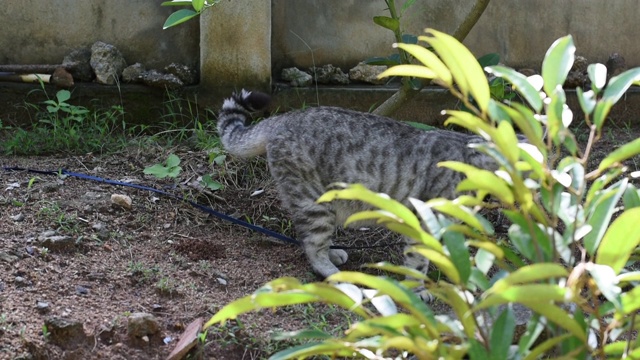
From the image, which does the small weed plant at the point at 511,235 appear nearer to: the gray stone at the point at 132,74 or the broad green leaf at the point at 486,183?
the broad green leaf at the point at 486,183

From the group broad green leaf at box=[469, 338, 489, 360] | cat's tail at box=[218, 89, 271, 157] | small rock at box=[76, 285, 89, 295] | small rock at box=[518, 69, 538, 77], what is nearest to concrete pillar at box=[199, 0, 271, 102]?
cat's tail at box=[218, 89, 271, 157]

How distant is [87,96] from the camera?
19.6ft

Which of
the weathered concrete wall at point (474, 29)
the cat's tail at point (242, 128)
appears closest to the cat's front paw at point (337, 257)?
the cat's tail at point (242, 128)

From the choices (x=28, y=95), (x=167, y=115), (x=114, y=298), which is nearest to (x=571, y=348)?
(x=114, y=298)

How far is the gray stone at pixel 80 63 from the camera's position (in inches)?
235

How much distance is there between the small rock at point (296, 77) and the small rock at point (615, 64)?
7.49 feet

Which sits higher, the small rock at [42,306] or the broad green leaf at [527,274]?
the broad green leaf at [527,274]

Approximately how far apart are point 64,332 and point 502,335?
183 cm

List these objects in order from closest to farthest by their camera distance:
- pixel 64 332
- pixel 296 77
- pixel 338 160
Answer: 1. pixel 64 332
2. pixel 338 160
3. pixel 296 77

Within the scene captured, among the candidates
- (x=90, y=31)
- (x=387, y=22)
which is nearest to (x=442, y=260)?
(x=387, y=22)

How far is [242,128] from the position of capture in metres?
4.97

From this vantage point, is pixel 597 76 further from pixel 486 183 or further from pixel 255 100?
pixel 255 100

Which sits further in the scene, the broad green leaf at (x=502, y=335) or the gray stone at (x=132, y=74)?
the gray stone at (x=132, y=74)

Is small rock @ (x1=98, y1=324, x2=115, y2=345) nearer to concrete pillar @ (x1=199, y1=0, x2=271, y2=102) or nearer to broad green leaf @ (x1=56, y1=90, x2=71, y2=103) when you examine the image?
broad green leaf @ (x1=56, y1=90, x2=71, y2=103)
